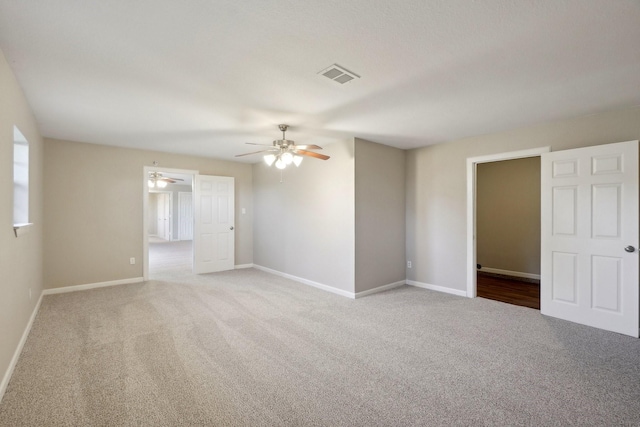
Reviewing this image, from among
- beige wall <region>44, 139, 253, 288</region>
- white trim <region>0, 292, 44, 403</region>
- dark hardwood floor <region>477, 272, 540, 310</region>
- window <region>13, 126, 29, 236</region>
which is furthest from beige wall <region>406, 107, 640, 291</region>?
window <region>13, 126, 29, 236</region>

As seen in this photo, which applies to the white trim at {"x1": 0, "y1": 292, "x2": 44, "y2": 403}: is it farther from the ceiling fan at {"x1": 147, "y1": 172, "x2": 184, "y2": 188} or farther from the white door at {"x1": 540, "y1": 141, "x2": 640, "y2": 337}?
the white door at {"x1": 540, "y1": 141, "x2": 640, "y2": 337}

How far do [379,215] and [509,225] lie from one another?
3067 mm

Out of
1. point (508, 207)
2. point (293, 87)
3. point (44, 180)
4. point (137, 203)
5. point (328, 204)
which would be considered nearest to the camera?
point (293, 87)

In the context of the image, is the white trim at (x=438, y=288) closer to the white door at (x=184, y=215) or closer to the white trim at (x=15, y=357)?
the white trim at (x=15, y=357)

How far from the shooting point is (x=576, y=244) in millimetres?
3469

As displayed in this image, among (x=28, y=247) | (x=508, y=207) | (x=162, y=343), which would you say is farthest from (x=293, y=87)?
(x=508, y=207)

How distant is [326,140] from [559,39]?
313 cm

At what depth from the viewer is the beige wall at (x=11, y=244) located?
7.22ft

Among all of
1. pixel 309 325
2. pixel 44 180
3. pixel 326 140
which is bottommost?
pixel 309 325

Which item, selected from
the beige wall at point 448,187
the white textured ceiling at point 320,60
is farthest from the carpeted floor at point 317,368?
the white textured ceiling at point 320,60

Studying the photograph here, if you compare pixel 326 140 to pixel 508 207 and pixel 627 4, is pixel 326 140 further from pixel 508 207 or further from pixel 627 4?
pixel 508 207

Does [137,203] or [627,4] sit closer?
[627,4]

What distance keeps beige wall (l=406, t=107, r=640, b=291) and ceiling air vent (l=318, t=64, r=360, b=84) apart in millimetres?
2824

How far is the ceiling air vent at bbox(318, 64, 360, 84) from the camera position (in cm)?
239
